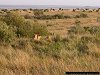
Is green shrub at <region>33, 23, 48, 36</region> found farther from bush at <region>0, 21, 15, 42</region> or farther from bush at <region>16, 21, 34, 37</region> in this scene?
bush at <region>0, 21, 15, 42</region>

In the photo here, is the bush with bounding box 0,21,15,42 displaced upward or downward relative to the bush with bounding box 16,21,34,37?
upward

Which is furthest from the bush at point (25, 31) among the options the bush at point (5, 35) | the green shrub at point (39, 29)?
the bush at point (5, 35)

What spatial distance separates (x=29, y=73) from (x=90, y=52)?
397cm

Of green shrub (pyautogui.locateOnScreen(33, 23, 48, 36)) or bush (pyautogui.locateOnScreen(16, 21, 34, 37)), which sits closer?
bush (pyautogui.locateOnScreen(16, 21, 34, 37))

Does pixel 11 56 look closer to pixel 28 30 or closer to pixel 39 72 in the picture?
pixel 39 72

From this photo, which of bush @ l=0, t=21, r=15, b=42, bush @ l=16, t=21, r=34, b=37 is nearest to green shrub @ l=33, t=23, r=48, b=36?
bush @ l=16, t=21, r=34, b=37

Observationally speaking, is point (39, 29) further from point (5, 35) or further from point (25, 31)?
point (5, 35)

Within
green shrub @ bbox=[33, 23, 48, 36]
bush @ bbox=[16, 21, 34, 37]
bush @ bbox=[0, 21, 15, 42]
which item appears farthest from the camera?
green shrub @ bbox=[33, 23, 48, 36]

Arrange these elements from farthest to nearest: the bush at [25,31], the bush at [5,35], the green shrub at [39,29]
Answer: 1. the green shrub at [39,29]
2. the bush at [25,31]
3. the bush at [5,35]

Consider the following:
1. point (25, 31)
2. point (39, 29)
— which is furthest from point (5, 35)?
point (39, 29)

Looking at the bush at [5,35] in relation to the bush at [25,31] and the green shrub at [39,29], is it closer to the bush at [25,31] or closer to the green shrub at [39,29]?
the bush at [25,31]

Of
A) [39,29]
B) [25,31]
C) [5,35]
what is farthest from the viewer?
[39,29]

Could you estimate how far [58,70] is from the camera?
8336 millimetres

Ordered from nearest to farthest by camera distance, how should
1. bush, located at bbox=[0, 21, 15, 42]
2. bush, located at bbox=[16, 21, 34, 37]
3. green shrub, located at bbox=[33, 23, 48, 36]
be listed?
bush, located at bbox=[0, 21, 15, 42] → bush, located at bbox=[16, 21, 34, 37] → green shrub, located at bbox=[33, 23, 48, 36]
